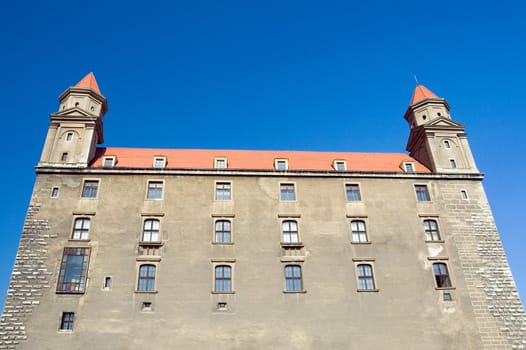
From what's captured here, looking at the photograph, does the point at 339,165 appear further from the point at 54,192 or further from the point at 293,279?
the point at 54,192

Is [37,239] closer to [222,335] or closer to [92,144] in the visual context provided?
[92,144]

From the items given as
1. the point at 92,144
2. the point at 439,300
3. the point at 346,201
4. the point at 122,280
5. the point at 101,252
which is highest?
the point at 92,144

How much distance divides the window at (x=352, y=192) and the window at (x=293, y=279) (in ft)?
20.6

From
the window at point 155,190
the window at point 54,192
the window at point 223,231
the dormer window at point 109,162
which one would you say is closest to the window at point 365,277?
the window at point 223,231

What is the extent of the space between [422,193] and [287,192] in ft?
30.6

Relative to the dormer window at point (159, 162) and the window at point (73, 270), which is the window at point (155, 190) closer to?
the dormer window at point (159, 162)

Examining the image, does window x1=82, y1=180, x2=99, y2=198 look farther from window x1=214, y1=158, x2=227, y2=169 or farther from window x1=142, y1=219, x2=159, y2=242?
window x1=214, y1=158, x2=227, y2=169

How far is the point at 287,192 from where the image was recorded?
3131 centimetres

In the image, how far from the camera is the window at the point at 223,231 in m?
29.0

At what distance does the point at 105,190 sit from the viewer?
98.8ft

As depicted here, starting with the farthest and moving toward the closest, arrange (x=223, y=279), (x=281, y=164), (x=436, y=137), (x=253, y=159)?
(x=436, y=137) → (x=253, y=159) → (x=281, y=164) → (x=223, y=279)

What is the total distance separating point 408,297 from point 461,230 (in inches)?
249

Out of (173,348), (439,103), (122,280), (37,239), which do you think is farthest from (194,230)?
(439,103)

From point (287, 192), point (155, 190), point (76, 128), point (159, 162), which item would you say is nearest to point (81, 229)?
point (155, 190)
